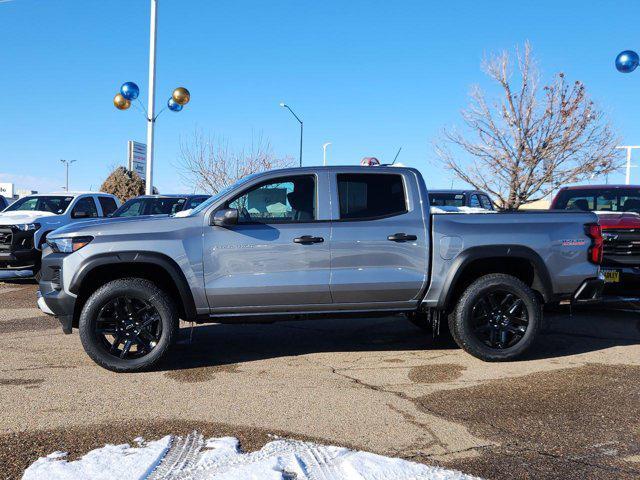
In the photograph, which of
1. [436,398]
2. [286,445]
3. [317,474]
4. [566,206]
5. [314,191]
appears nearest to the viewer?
[317,474]

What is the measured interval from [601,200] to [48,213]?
10341mm

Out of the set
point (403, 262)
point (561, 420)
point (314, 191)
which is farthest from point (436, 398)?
point (314, 191)

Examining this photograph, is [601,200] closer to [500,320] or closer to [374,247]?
[500,320]

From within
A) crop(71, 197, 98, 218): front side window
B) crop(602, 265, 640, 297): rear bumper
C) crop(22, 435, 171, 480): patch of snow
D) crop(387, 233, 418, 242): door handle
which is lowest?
crop(22, 435, 171, 480): patch of snow

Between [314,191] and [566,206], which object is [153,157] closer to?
[566,206]

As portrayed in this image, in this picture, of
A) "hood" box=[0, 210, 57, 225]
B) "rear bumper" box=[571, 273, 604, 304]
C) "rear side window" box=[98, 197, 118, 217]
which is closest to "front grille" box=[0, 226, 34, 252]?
"hood" box=[0, 210, 57, 225]

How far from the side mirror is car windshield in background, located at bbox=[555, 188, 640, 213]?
21.6ft

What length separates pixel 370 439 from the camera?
389 centimetres

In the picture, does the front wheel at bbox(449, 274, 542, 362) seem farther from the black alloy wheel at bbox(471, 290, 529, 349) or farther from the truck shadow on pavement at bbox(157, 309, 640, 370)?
the truck shadow on pavement at bbox(157, 309, 640, 370)

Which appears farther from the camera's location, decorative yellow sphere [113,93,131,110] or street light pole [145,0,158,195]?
street light pole [145,0,158,195]

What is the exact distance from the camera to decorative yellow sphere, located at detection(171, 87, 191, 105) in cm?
1911

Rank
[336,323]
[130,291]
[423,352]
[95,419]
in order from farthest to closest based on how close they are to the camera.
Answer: [336,323], [423,352], [130,291], [95,419]

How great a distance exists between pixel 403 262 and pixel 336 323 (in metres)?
2.52

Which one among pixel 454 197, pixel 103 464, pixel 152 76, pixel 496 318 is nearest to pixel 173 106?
pixel 152 76
